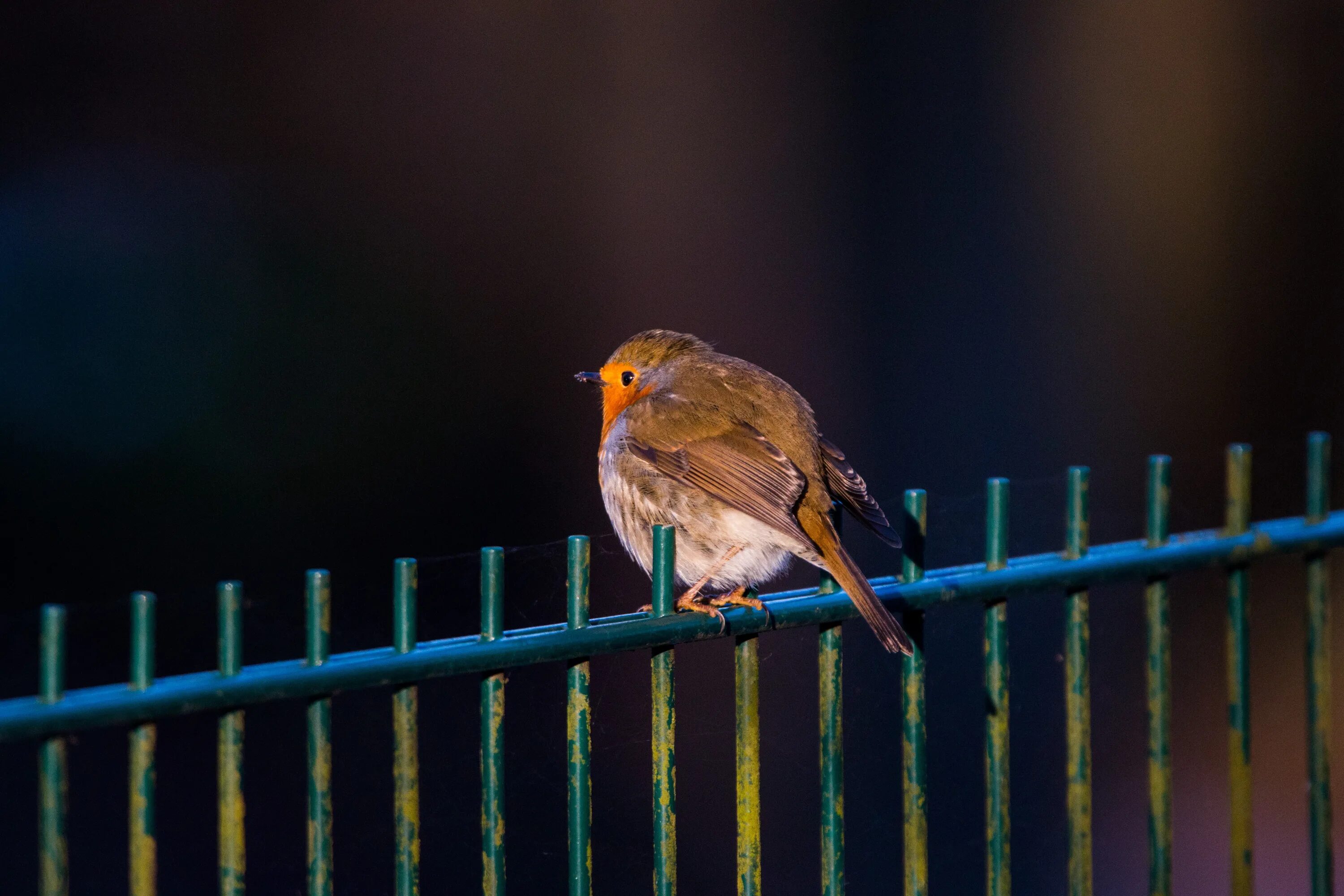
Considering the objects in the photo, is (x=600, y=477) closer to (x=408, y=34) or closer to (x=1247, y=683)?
(x=1247, y=683)

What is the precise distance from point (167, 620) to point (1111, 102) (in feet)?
17.1

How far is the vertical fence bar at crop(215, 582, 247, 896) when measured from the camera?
1604mm

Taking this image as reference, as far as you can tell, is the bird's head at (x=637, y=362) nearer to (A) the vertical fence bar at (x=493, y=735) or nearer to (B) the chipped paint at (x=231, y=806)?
(A) the vertical fence bar at (x=493, y=735)

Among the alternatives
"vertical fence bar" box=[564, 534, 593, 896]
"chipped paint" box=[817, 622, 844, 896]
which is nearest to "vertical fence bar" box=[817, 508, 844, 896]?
"chipped paint" box=[817, 622, 844, 896]

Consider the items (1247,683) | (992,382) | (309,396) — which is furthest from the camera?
(992,382)

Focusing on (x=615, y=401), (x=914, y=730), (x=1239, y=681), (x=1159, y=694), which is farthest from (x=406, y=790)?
(x=1239, y=681)

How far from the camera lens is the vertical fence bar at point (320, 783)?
168cm

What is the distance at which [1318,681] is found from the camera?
2984 millimetres

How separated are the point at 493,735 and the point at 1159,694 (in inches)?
54.2

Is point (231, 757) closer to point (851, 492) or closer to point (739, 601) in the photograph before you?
point (739, 601)

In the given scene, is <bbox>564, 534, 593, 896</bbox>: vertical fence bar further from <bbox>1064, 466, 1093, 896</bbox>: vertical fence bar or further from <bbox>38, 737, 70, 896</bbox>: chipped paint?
<bbox>1064, 466, 1093, 896</bbox>: vertical fence bar

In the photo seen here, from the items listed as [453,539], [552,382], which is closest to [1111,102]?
[552,382]

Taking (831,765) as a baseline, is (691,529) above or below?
above

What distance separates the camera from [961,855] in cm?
278
